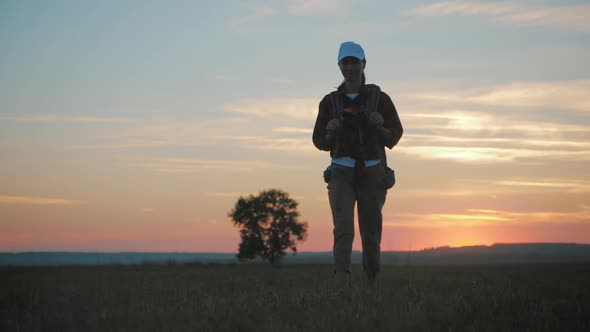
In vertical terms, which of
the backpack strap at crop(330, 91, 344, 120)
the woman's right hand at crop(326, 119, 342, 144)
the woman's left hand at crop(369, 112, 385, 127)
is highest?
the backpack strap at crop(330, 91, 344, 120)

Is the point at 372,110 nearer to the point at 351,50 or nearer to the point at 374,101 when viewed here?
the point at 374,101

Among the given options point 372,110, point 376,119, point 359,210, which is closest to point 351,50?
point 372,110

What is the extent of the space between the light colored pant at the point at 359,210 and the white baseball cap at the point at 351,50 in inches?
52.8

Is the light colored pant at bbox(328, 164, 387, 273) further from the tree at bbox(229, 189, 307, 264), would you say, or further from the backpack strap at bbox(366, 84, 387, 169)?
→ the tree at bbox(229, 189, 307, 264)

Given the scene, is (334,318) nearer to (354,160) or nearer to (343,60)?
(354,160)

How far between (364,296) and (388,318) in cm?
118

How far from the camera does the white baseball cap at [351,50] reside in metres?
7.64

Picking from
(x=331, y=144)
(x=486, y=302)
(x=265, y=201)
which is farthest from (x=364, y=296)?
(x=265, y=201)

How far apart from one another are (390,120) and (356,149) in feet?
2.17

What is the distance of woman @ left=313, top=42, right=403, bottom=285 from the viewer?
758 centimetres

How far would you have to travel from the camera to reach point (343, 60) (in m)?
7.71

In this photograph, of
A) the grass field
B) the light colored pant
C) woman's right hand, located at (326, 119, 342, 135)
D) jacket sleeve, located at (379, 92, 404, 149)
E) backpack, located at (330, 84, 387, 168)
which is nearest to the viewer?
the grass field

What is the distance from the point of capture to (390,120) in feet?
26.1

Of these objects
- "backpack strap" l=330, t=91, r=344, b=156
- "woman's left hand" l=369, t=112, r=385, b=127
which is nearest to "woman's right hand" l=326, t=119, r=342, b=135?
"backpack strap" l=330, t=91, r=344, b=156
